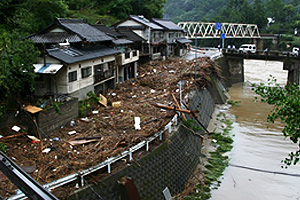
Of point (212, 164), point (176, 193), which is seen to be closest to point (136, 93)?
point (212, 164)

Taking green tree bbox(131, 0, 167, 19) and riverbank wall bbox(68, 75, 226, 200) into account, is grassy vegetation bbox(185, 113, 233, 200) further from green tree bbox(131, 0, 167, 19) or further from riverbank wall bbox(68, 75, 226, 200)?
green tree bbox(131, 0, 167, 19)

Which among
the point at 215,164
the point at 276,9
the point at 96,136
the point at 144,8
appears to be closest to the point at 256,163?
the point at 215,164

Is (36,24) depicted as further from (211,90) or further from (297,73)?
(297,73)

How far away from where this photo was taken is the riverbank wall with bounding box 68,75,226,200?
10633mm

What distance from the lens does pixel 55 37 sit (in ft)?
67.6

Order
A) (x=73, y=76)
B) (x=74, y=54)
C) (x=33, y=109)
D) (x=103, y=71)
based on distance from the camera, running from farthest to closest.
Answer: (x=103, y=71), (x=74, y=54), (x=73, y=76), (x=33, y=109)

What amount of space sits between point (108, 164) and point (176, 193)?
447 cm

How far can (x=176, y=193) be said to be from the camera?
13.5 meters

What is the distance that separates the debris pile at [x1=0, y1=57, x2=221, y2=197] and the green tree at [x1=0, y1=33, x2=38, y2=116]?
1.98m

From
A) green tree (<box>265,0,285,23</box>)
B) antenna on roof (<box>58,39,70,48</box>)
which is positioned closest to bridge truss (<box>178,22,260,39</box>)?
green tree (<box>265,0,285,23</box>)

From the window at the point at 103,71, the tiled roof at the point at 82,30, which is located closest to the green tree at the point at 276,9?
the tiled roof at the point at 82,30

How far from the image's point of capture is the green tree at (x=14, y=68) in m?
13.5

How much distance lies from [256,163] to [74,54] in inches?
551

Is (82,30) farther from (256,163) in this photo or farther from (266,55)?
(266,55)
